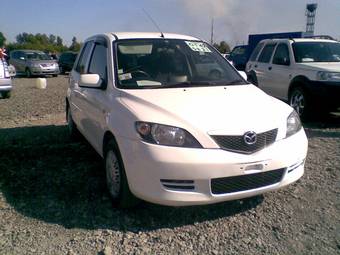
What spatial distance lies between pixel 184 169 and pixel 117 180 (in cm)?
90

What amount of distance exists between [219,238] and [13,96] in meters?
11.2

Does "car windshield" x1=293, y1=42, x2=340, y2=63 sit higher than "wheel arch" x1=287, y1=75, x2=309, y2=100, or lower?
higher

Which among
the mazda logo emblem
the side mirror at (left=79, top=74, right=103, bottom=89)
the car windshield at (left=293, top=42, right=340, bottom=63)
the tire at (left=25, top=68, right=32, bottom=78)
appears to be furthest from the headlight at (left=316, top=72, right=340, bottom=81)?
the tire at (left=25, top=68, right=32, bottom=78)

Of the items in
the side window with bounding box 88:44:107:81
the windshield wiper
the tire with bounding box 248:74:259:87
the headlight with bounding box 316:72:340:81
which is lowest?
the tire with bounding box 248:74:259:87

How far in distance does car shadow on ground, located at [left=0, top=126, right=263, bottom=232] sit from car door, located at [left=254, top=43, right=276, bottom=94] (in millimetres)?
4987

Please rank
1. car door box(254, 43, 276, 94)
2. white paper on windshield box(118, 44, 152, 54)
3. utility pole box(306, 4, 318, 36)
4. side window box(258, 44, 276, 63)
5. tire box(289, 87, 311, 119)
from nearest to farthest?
white paper on windshield box(118, 44, 152, 54) → tire box(289, 87, 311, 119) → car door box(254, 43, 276, 94) → side window box(258, 44, 276, 63) → utility pole box(306, 4, 318, 36)

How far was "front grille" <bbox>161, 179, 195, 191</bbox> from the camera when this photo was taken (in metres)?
3.01

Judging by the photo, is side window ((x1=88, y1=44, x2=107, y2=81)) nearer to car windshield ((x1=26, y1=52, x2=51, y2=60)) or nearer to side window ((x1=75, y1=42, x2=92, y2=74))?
side window ((x1=75, y1=42, x2=92, y2=74))

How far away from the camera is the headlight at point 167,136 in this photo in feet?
9.92

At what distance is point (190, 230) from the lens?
10.5 feet

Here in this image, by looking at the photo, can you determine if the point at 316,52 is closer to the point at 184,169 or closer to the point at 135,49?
the point at 135,49

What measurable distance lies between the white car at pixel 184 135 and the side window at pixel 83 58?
1178mm

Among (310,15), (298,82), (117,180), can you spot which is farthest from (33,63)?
(310,15)

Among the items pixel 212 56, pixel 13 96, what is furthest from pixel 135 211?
pixel 13 96
